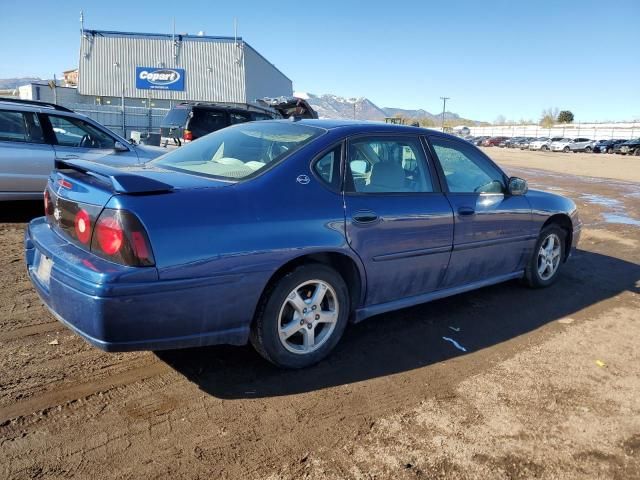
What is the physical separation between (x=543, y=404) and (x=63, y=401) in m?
2.74

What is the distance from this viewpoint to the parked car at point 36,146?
681cm

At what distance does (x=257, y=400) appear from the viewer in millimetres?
2932

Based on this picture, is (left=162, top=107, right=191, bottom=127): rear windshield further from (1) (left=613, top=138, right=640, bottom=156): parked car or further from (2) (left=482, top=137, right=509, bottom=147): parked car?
(2) (left=482, top=137, right=509, bottom=147): parked car

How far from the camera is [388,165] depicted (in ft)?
12.4

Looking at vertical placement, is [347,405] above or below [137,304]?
below

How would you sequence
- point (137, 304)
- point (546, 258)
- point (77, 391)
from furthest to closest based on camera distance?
1. point (546, 258)
2. point (77, 391)
3. point (137, 304)

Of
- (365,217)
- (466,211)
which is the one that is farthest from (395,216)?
(466,211)

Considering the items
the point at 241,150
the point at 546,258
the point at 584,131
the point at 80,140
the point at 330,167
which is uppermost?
the point at 584,131

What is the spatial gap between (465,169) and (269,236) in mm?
2188

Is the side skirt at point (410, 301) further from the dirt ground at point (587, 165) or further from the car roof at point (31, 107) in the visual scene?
the dirt ground at point (587, 165)

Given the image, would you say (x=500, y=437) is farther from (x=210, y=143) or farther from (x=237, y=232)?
(x=210, y=143)

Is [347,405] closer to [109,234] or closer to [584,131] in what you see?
[109,234]

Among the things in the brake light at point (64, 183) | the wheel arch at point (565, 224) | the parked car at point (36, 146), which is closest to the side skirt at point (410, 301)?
the wheel arch at point (565, 224)

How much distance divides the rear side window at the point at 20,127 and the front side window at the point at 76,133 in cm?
21
